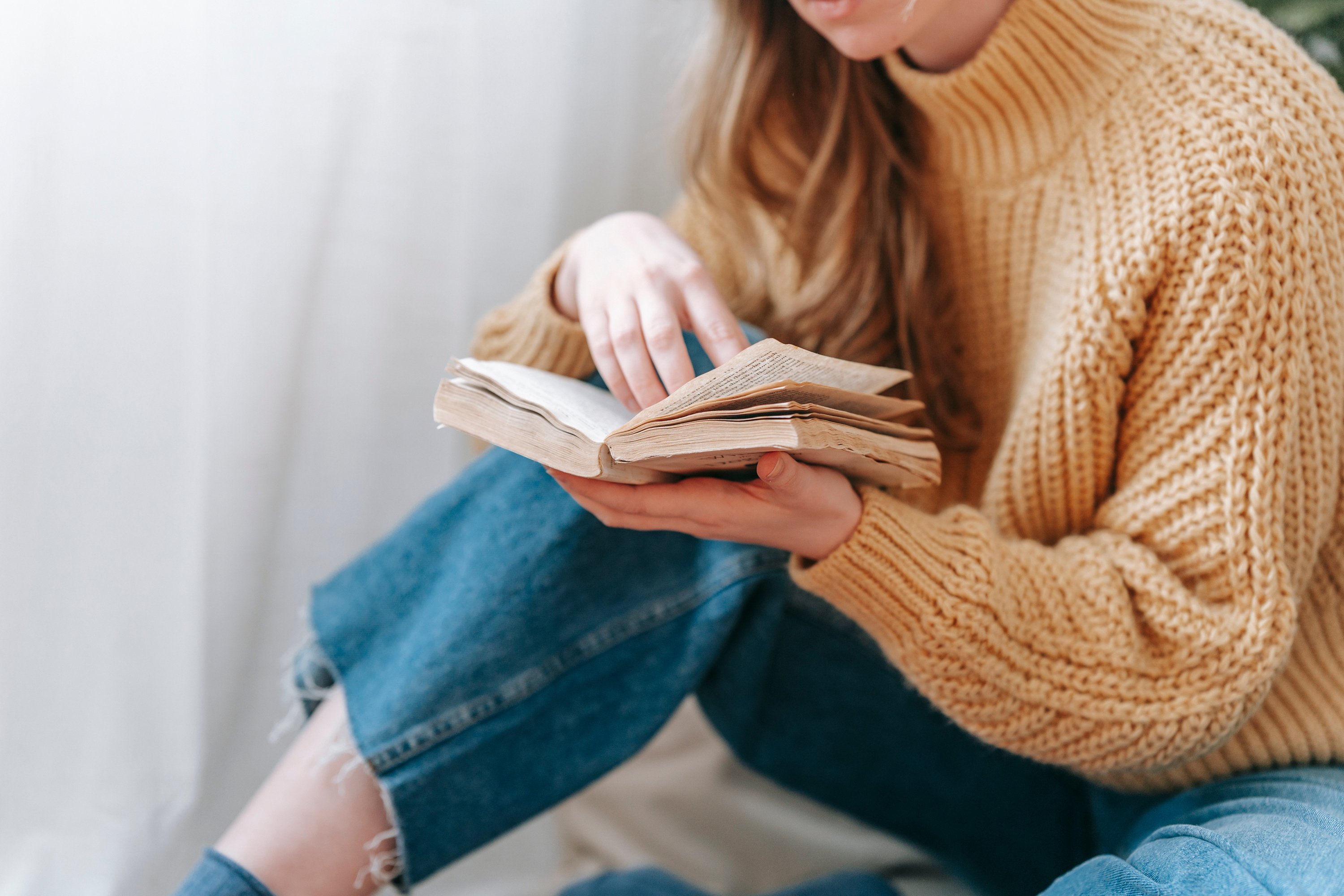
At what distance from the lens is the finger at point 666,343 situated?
57cm

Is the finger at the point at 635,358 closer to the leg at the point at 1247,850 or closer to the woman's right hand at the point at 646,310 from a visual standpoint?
the woman's right hand at the point at 646,310

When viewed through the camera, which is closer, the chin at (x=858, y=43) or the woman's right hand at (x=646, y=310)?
the woman's right hand at (x=646, y=310)

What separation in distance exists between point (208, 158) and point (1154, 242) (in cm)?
68

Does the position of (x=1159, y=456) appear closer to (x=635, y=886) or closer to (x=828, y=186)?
(x=828, y=186)

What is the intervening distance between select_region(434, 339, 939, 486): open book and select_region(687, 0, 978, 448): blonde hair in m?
0.29

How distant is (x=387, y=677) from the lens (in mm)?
682

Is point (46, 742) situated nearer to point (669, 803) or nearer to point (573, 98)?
point (669, 803)

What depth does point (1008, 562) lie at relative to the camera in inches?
25.2

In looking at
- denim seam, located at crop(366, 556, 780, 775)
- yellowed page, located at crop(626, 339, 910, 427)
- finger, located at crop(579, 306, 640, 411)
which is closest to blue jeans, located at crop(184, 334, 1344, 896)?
denim seam, located at crop(366, 556, 780, 775)

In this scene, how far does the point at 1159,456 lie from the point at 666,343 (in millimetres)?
345

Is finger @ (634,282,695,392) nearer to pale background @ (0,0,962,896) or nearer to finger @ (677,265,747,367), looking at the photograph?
finger @ (677,265,747,367)

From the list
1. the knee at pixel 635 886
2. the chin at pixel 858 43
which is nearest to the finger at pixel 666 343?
the chin at pixel 858 43

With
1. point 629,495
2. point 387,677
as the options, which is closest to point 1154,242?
point 629,495

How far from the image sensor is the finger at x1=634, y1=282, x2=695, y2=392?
57 cm
